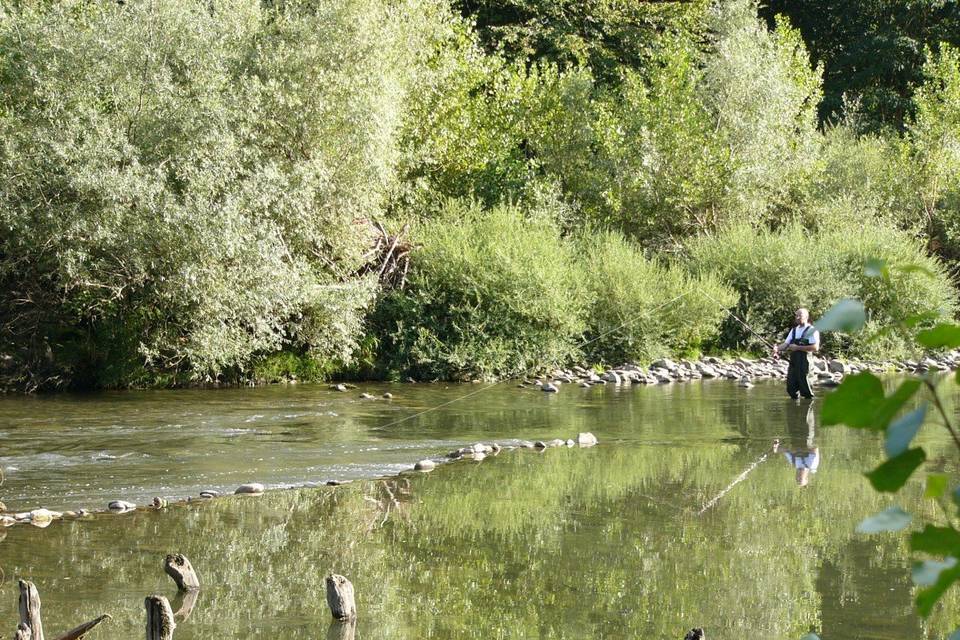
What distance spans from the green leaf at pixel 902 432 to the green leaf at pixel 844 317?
147 mm

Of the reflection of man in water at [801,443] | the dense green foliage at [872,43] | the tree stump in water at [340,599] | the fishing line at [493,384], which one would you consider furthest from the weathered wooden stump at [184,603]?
the dense green foliage at [872,43]

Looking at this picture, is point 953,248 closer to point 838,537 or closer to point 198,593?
point 838,537

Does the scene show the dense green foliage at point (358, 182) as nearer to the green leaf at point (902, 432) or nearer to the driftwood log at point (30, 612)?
the driftwood log at point (30, 612)

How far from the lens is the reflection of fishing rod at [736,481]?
11.5 metres

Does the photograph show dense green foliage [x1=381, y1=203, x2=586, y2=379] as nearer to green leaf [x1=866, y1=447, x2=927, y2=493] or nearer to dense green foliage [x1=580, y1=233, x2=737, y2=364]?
dense green foliage [x1=580, y1=233, x2=737, y2=364]

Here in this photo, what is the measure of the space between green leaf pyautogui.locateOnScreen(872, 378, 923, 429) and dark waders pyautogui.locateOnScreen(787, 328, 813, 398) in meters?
18.9

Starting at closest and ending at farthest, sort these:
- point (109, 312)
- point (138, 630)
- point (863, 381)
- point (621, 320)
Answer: point (863, 381) → point (138, 630) → point (109, 312) → point (621, 320)

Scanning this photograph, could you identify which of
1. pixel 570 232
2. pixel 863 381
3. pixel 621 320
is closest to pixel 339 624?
pixel 863 381

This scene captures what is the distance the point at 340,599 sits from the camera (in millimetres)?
7426

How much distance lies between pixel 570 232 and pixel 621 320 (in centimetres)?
488

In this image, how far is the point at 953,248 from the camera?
36219 millimetres

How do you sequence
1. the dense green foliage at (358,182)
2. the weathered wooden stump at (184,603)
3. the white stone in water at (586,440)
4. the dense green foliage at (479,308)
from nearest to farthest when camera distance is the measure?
the weathered wooden stump at (184,603)
the white stone in water at (586,440)
the dense green foliage at (358,182)
the dense green foliage at (479,308)

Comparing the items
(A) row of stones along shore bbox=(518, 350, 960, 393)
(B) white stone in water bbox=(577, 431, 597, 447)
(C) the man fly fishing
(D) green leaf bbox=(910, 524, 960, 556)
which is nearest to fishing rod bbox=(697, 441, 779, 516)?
(B) white stone in water bbox=(577, 431, 597, 447)

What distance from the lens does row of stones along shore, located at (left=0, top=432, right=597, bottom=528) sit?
10.7 meters
